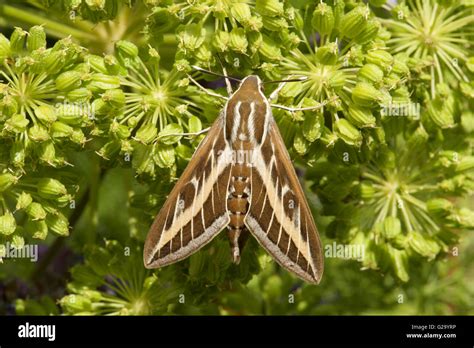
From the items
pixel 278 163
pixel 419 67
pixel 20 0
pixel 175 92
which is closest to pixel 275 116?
pixel 278 163

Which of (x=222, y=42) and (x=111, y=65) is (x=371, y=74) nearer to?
(x=222, y=42)

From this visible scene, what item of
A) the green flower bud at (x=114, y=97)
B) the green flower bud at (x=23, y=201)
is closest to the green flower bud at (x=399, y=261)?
the green flower bud at (x=114, y=97)

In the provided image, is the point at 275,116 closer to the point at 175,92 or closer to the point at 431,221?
the point at 175,92

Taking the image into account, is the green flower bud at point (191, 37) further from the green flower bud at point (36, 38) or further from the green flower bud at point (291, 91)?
the green flower bud at point (36, 38)

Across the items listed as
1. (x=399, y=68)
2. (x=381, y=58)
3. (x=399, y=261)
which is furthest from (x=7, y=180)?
(x=399, y=261)

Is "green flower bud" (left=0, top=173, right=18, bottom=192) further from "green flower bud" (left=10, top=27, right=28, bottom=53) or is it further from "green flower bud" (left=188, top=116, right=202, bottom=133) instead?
"green flower bud" (left=188, top=116, right=202, bottom=133)

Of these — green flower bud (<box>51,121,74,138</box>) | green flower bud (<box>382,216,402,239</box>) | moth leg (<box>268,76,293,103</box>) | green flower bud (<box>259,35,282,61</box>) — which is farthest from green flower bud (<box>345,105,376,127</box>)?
green flower bud (<box>51,121,74,138</box>)
